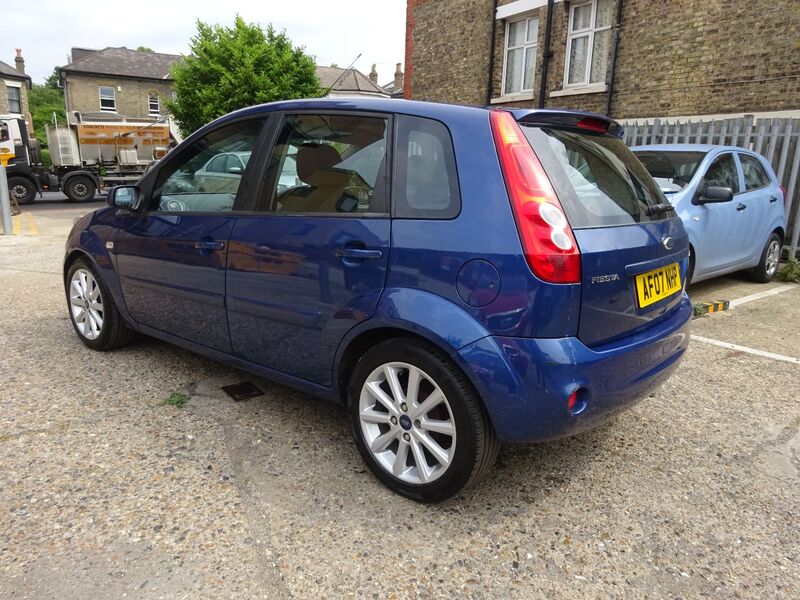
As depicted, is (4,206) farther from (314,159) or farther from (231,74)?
(314,159)

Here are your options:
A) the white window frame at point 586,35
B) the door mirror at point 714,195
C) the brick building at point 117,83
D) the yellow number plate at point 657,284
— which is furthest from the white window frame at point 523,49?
the brick building at point 117,83

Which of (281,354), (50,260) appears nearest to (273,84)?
(50,260)

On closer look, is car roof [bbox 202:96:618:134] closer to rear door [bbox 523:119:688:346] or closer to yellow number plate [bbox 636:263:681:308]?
rear door [bbox 523:119:688:346]

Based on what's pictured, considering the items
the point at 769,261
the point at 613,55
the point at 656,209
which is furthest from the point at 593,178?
the point at 613,55

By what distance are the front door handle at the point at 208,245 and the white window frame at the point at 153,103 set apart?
39817 millimetres

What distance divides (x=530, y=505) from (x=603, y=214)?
1.25m

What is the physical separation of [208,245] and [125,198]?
3.16ft

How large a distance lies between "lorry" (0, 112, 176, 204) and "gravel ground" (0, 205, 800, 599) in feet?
61.3

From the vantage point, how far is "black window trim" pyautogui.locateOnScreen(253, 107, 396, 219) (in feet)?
8.18

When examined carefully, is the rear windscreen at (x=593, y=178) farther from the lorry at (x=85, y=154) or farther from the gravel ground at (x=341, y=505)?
the lorry at (x=85, y=154)

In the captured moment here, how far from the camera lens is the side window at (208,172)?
10.3 feet

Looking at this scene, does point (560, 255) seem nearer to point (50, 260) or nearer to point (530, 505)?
point (530, 505)

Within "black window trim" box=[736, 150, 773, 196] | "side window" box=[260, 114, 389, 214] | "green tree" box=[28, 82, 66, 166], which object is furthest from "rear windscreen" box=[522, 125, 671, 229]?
"green tree" box=[28, 82, 66, 166]

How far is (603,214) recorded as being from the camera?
7.79ft
